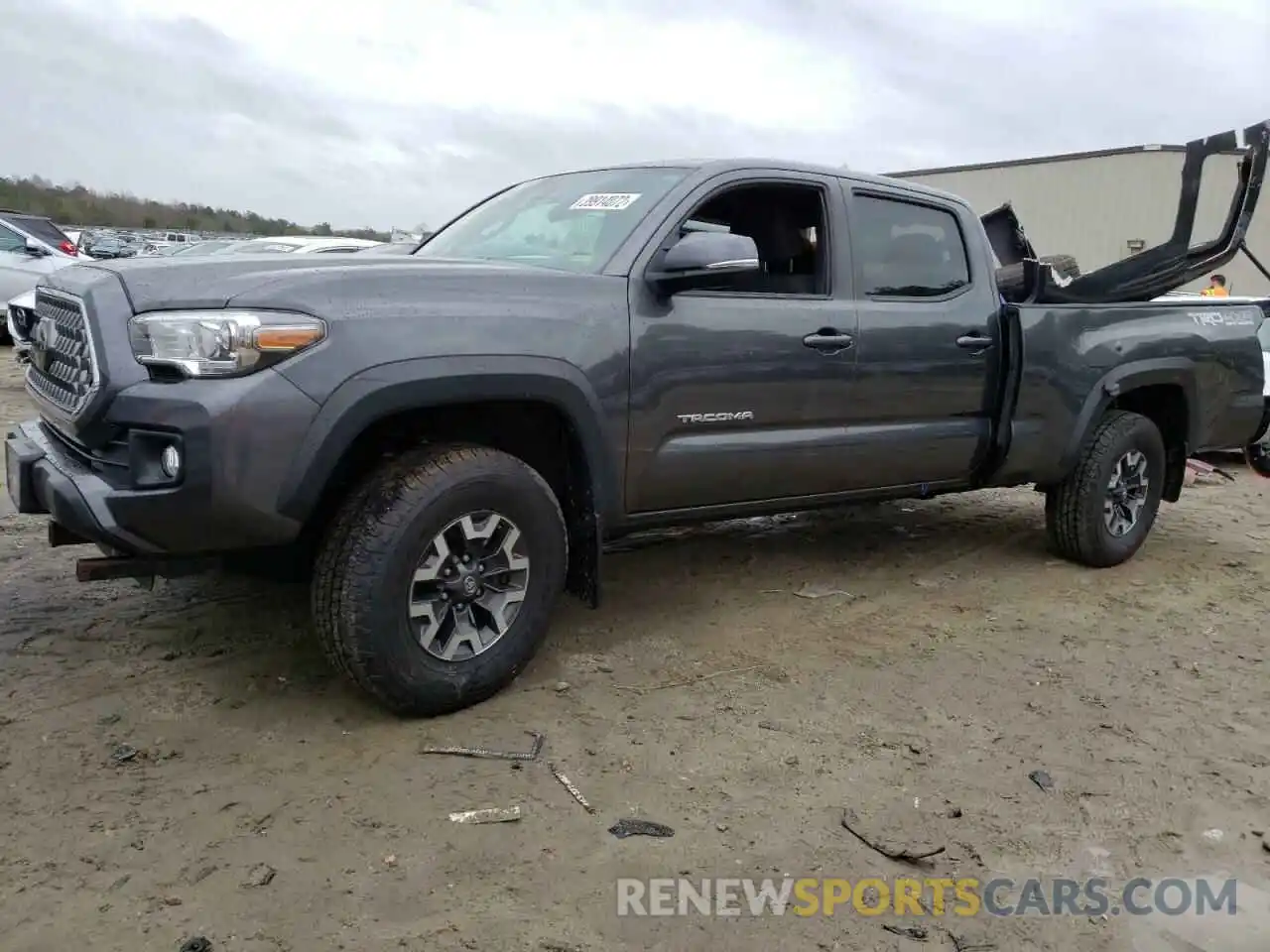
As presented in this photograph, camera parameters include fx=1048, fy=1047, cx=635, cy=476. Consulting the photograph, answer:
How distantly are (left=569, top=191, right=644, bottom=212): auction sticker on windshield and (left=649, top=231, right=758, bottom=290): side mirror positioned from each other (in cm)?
47

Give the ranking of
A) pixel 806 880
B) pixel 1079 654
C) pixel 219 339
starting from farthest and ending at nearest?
pixel 1079 654
pixel 219 339
pixel 806 880

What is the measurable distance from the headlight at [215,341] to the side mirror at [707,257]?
129 centimetres

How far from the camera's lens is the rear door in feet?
14.2

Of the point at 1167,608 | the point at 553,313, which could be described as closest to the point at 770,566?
the point at 1167,608

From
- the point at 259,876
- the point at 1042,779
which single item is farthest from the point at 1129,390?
the point at 259,876

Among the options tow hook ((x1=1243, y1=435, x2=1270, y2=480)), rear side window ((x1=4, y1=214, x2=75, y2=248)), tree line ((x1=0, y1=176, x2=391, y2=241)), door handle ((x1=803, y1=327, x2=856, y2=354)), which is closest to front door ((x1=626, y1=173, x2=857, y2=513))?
door handle ((x1=803, y1=327, x2=856, y2=354))

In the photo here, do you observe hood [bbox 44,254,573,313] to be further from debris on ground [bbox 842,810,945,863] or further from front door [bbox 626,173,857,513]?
debris on ground [bbox 842,810,945,863]

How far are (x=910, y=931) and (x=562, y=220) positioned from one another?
2.79 meters

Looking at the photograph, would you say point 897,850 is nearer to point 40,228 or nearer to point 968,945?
point 968,945

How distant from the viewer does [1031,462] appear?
4957 mm

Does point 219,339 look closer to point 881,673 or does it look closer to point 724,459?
point 724,459

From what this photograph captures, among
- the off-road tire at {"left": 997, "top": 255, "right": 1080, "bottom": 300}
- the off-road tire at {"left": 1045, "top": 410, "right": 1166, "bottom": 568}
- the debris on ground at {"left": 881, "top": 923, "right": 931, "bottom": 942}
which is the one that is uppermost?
the off-road tire at {"left": 997, "top": 255, "right": 1080, "bottom": 300}

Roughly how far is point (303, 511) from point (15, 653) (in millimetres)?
1492

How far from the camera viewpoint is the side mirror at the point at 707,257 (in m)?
3.46
